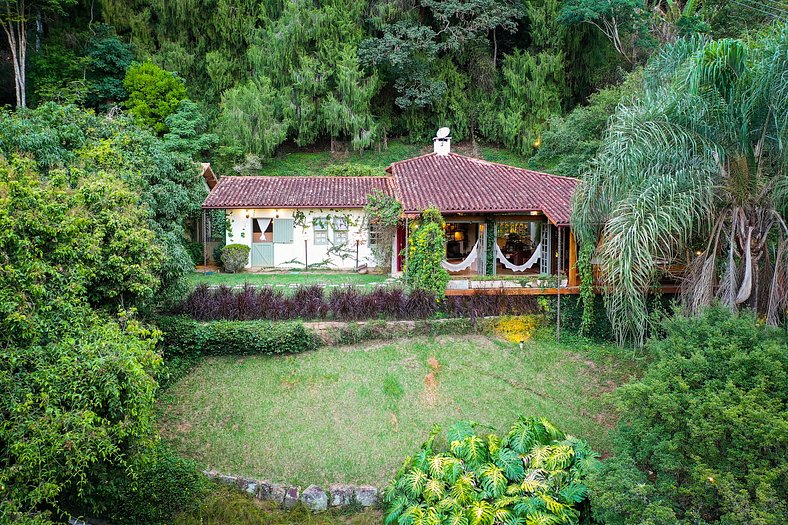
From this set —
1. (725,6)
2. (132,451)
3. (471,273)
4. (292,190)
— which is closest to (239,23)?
(292,190)

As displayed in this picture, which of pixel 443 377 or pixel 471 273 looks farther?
pixel 471 273

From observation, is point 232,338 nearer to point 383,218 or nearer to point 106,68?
point 383,218

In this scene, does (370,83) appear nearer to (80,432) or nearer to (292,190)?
(292,190)

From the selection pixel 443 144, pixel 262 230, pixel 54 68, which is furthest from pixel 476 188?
pixel 54 68

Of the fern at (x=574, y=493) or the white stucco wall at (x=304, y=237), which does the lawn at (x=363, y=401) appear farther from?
the white stucco wall at (x=304, y=237)

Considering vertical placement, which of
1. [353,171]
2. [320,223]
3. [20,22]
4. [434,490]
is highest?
[20,22]

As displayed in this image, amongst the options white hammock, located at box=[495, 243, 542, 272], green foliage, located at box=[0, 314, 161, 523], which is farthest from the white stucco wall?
green foliage, located at box=[0, 314, 161, 523]

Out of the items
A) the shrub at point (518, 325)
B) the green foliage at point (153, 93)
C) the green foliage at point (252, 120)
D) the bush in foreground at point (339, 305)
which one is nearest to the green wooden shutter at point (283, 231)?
the bush in foreground at point (339, 305)
